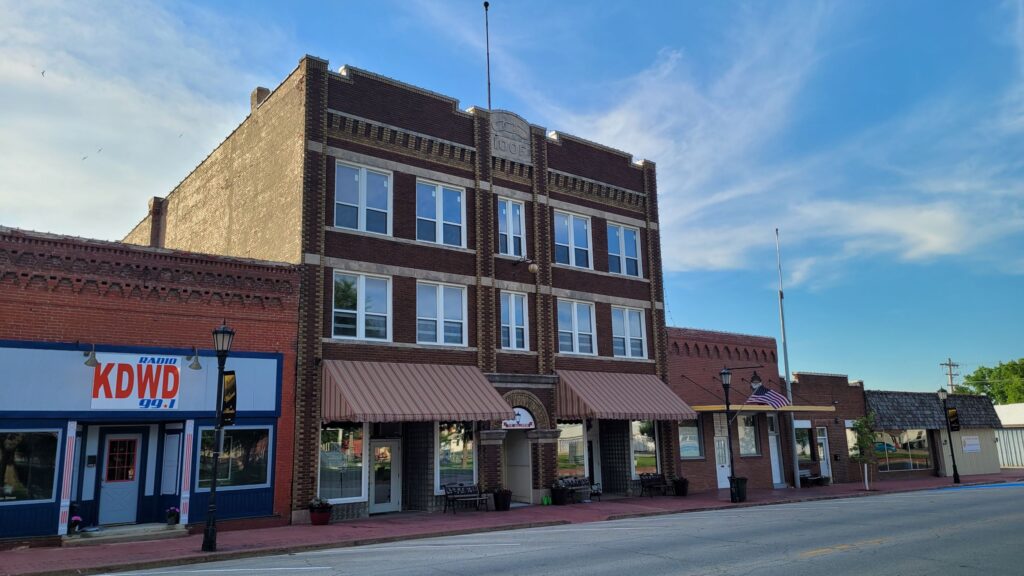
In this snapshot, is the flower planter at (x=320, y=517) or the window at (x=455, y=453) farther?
the window at (x=455, y=453)

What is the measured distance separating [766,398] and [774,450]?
439cm

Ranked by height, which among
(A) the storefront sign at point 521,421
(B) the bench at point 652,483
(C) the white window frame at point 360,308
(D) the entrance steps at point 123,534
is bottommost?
(D) the entrance steps at point 123,534

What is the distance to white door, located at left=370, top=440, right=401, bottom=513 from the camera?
2261 cm

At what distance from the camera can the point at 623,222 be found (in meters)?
30.0

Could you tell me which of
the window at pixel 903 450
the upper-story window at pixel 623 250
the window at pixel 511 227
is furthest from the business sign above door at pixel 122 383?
the window at pixel 903 450

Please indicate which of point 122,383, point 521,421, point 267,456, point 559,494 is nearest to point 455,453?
point 521,421

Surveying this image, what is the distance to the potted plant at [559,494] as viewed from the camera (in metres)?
24.9

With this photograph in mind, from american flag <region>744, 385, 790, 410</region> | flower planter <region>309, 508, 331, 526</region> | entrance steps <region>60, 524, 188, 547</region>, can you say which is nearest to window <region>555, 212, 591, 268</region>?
american flag <region>744, 385, 790, 410</region>

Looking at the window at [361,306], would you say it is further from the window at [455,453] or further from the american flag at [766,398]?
the american flag at [766,398]

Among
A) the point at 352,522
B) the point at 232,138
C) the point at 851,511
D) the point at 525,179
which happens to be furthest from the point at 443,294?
the point at 851,511

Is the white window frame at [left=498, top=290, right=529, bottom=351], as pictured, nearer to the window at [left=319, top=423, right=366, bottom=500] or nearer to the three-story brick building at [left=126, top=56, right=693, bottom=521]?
the three-story brick building at [left=126, top=56, right=693, bottom=521]

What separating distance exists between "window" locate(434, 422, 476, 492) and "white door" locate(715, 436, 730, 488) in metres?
12.2

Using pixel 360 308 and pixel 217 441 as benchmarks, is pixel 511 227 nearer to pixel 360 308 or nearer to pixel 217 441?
pixel 360 308

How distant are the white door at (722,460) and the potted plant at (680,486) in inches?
132
